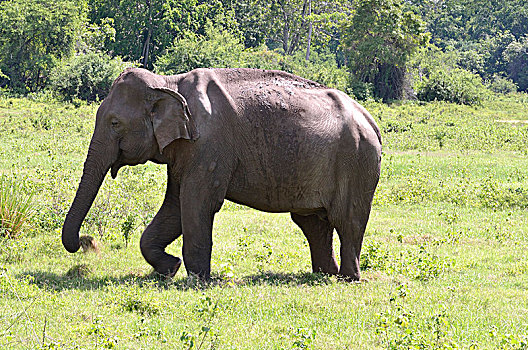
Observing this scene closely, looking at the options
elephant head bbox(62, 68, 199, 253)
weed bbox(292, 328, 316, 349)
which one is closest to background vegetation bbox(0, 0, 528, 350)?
weed bbox(292, 328, 316, 349)

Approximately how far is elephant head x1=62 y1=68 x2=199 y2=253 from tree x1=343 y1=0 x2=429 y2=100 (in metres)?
32.0

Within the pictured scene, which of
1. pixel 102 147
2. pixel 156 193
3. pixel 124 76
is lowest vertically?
pixel 156 193

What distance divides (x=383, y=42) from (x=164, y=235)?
106 feet

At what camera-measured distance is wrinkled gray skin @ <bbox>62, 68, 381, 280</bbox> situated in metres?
7.37

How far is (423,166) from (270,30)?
37.4 metres

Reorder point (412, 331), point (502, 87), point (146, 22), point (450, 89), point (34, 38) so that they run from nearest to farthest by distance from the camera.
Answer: point (412, 331) < point (34, 38) < point (450, 89) < point (146, 22) < point (502, 87)

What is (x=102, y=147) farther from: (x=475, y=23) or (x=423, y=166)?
(x=475, y=23)

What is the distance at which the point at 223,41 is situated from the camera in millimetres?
41938

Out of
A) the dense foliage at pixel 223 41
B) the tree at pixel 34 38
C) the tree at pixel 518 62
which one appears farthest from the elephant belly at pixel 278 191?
the tree at pixel 518 62

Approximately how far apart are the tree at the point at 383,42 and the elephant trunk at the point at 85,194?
32382mm

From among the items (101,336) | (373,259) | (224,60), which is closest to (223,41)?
(224,60)

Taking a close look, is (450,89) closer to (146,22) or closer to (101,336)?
(146,22)

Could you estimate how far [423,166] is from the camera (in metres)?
18.2

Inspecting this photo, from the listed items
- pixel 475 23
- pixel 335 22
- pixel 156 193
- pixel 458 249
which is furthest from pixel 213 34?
pixel 475 23
